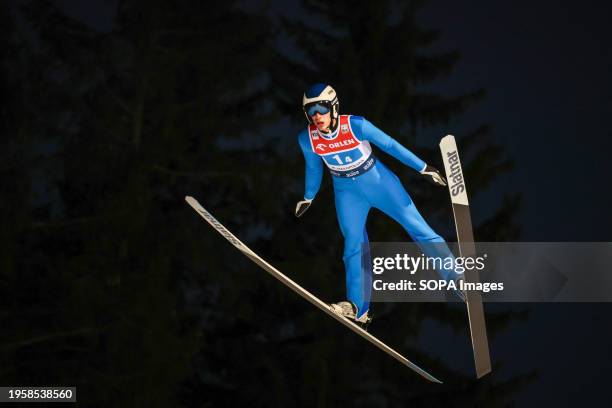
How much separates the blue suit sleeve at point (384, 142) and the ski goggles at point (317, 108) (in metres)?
0.22

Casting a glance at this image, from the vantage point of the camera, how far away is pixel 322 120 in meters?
6.78

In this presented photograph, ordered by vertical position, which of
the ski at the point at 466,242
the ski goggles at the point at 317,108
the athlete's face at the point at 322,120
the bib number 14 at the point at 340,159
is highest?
the ski goggles at the point at 317,108

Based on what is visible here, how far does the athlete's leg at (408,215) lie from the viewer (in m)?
6.92

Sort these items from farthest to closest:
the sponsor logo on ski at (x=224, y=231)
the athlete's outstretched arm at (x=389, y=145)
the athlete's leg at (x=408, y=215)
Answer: the sponsor logo on ski at (x=224, y=231), the athlete's leg at (x=408, y=215), the athlete's outstretched arm at (x=389, y=145)

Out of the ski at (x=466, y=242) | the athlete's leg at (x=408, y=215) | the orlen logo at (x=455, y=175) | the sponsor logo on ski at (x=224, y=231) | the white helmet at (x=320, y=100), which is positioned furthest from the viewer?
the sponsor logo on ski at (x=224, y=231)

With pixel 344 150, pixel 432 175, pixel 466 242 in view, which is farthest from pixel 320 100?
pixel 466 242

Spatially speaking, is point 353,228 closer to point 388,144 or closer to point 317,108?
point 388,144

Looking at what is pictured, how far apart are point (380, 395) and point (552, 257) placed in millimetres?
5962

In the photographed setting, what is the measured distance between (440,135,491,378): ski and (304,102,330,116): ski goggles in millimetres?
913

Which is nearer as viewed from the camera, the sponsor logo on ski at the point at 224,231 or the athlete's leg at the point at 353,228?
the athlete's leg at the point at 353,228

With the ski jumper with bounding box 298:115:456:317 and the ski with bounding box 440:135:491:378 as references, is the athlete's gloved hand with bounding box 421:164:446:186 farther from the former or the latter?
the ski with bounding box 440:135:491:378

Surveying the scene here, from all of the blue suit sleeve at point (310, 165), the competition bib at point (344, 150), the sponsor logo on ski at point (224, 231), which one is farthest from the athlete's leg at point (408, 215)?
the sponsor logo on ski at point (224, 231)

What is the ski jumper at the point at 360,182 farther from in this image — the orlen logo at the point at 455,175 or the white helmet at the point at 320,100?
the orlen logo at the point at 455,175

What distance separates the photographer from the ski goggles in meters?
6.70
